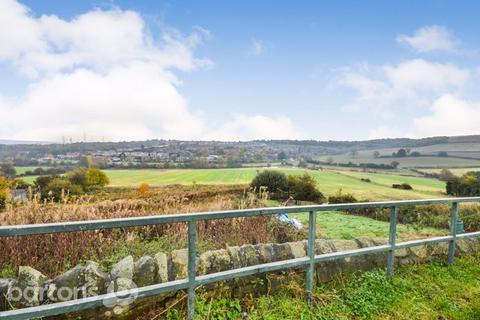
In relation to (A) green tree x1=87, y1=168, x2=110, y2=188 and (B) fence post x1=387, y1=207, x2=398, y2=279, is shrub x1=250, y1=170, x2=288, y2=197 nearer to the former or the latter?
(A) green tree x1=87, y1=168, x2=110, y2=188

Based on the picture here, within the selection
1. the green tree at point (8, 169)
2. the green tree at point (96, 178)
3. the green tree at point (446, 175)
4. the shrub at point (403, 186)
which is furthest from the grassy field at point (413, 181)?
the green tree at point (8, 169)

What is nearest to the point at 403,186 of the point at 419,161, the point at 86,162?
the point at 419,161

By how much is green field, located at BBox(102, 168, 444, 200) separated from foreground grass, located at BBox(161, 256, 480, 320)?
26.0 m

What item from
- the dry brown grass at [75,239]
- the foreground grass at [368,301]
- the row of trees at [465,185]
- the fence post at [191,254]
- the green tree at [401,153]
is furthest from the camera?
the green tree at [401,153]

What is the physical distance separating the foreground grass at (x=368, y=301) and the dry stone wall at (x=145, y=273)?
0.21 meters

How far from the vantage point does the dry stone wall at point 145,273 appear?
3021 millimetres

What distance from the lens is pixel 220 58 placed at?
17719 millimetres

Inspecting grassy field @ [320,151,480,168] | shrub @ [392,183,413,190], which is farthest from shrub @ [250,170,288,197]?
grassy field @ [320,151,480,168]

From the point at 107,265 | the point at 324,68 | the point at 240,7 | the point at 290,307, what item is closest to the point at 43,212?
the point at 107,265

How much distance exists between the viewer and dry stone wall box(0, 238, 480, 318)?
9.91 feet

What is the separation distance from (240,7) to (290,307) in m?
10.5

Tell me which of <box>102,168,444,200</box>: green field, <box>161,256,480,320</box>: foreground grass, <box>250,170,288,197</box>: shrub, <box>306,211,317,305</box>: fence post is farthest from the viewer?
<box>102,168,444,200</box>: green field

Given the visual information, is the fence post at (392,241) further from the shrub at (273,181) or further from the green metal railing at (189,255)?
the shrub at (273,181)

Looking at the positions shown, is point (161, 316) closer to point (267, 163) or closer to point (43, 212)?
point (43, 212)
